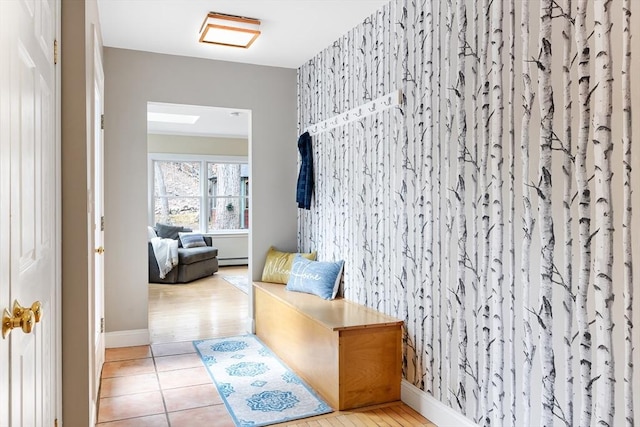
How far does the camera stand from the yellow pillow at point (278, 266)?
4203 millimetres

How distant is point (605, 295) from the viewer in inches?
65.4

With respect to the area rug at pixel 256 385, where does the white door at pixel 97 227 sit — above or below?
above

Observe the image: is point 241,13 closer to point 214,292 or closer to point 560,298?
point 560,298

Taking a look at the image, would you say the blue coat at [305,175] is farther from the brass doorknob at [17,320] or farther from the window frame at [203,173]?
the window frame at [203,173]

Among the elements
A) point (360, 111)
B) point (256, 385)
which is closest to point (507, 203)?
point (360, 111)

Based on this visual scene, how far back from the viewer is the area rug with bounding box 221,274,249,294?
6.51 m

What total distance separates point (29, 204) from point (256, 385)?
2147 millimetres

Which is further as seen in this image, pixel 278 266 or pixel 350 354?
pixel 278 266

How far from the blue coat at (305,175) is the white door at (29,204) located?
254 centimetres

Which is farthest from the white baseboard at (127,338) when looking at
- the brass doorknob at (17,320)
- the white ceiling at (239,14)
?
the brass doorknob at (17,320)

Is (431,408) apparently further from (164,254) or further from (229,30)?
(164,254)

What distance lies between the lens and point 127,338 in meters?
3.96


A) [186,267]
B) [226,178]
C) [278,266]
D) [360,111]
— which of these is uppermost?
[360,111]

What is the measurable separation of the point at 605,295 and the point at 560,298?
197mm
